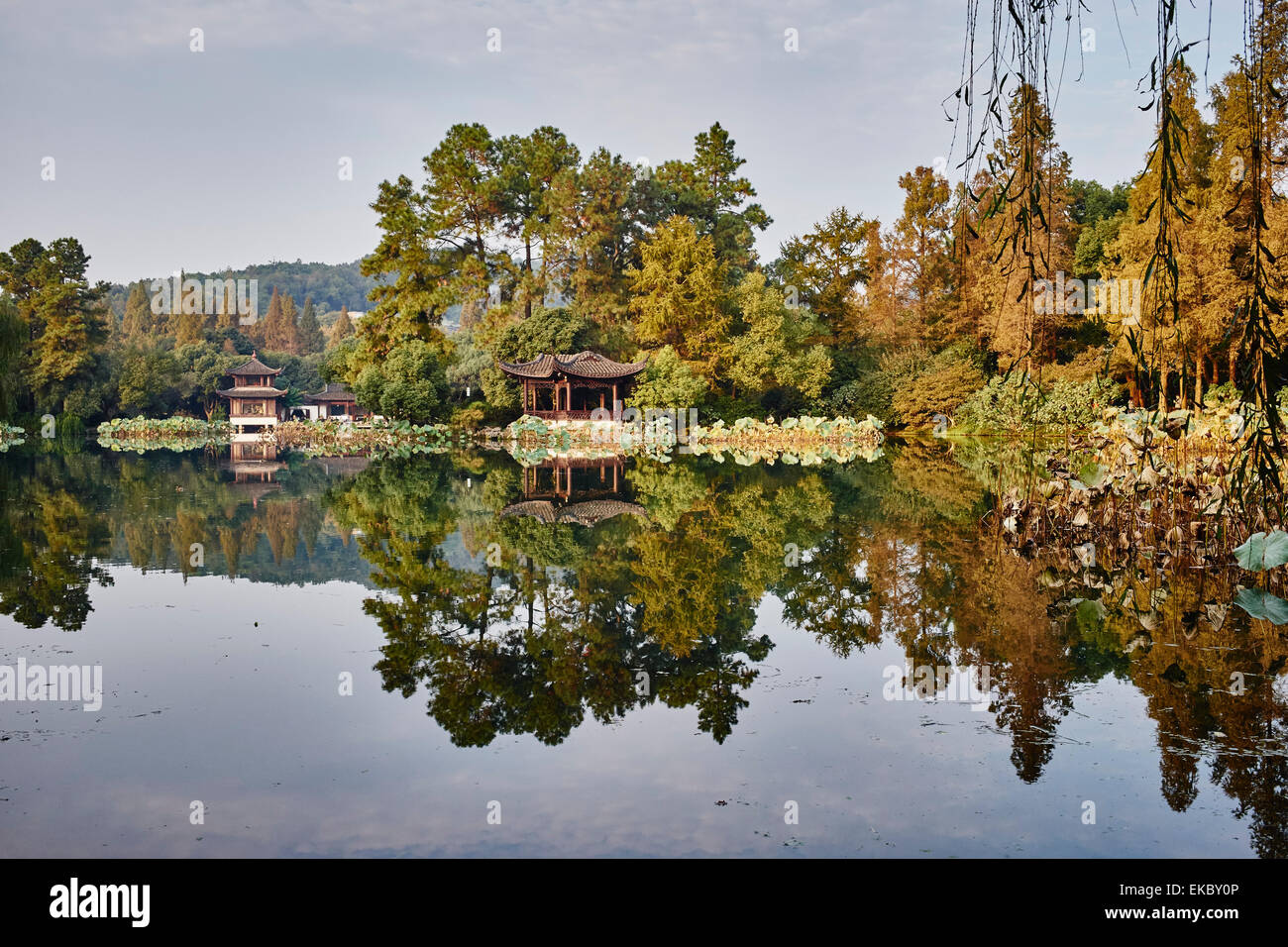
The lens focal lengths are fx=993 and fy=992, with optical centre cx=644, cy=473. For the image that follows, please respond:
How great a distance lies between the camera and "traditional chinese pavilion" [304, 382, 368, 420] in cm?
5238

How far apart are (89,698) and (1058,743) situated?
13.2 feet

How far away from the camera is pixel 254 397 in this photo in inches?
2079

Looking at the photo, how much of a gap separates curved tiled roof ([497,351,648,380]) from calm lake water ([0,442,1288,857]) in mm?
23265

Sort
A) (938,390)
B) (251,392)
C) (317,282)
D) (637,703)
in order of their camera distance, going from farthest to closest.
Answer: (317,282)
(251,392)
(938,390)
(637,703)

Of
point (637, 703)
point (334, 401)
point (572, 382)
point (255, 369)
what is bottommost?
point (637, 703)

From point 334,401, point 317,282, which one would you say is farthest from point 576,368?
point 317,282

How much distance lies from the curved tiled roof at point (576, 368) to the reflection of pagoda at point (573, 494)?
11687 mm

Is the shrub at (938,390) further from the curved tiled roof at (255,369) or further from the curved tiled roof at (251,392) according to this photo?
the curved tiled roof at (255,369)

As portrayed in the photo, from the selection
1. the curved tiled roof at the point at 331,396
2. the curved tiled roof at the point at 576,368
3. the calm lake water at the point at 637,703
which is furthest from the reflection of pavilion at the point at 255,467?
the curved tiled roof at the point at 331,396

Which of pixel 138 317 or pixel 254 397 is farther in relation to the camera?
pixel 138 317

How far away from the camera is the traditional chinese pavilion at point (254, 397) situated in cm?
5253

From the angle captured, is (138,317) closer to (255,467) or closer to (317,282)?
(255,467)

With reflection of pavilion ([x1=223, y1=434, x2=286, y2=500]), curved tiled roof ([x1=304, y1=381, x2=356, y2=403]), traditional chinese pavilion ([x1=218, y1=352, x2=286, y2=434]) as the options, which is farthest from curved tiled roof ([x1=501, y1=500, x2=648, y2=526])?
traditional chinese pavilion ([x1=218, y1=352, x2=286, y2=434])

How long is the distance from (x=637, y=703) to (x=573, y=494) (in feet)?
31.6
